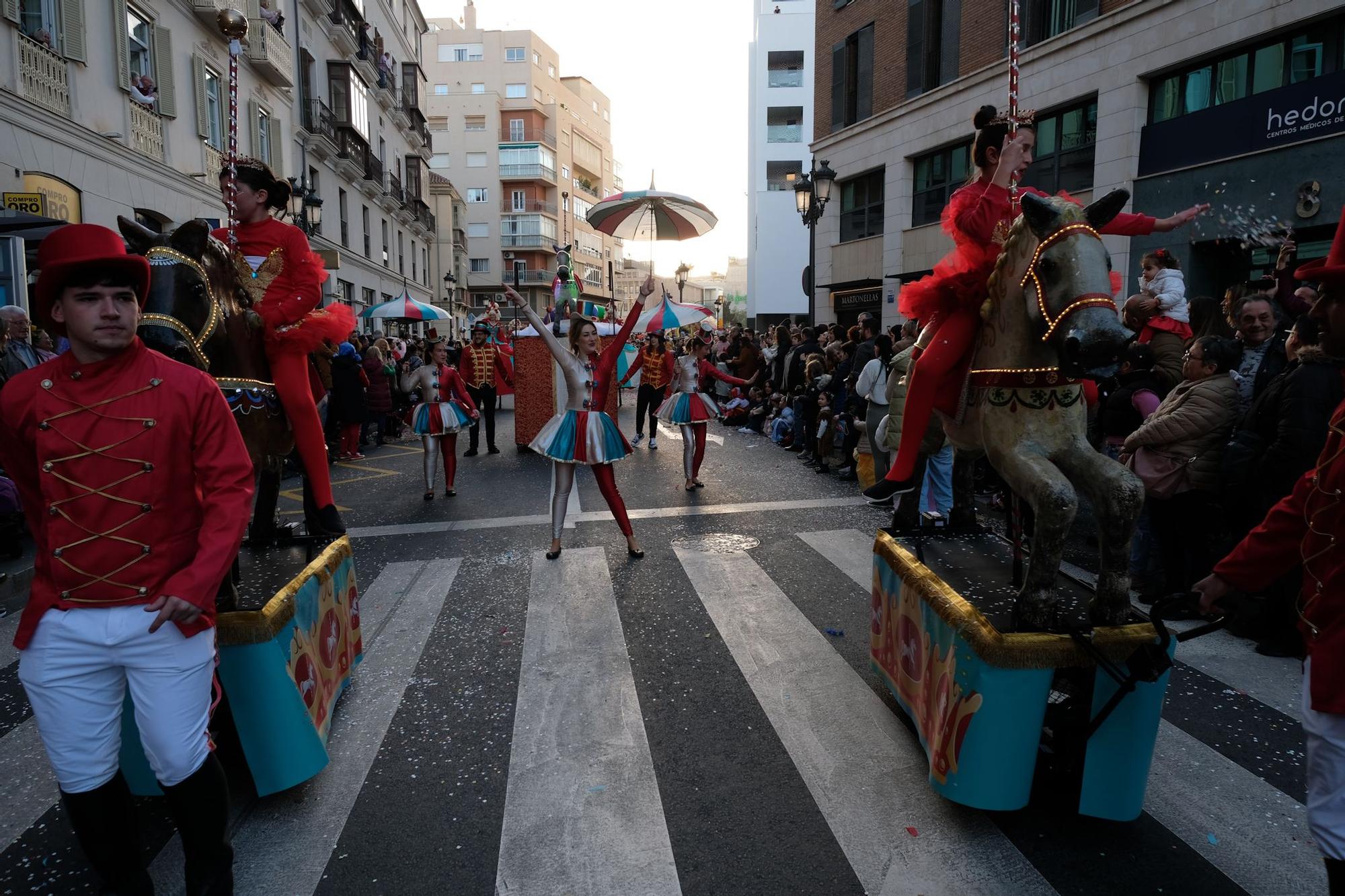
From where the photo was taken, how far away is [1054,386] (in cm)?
316

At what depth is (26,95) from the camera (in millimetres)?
11445

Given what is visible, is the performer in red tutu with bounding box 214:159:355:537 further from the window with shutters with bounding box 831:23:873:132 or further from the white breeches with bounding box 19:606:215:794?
the window with shutters with bounding box 831:23:873:132

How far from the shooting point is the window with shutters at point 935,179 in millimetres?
19625

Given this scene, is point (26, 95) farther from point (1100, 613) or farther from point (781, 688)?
point (1100, 613)

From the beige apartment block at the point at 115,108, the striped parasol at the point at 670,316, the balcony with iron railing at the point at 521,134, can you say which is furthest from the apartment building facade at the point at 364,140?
the balcony with iron railing at the point at 521,134

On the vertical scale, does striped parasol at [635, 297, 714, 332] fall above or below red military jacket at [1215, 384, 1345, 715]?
above

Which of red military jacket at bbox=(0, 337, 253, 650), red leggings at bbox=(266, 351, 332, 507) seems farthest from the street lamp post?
red military jacket at bbox=(0, 337, 253, 650)

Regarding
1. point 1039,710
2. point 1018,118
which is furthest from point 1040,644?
point 1018,118

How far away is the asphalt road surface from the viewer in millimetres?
2838

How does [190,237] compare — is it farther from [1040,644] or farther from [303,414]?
[1040,644]

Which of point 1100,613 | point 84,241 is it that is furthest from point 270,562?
point 1100,613

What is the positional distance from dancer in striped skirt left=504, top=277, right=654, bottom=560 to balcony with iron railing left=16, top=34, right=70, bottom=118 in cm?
1045

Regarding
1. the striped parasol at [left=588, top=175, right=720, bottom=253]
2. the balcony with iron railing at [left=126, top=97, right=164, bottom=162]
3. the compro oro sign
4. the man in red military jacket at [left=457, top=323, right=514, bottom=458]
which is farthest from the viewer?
the balcony with iron railing at [left=126, top=97, right=164, bottom=162]

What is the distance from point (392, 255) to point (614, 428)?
33526 millimetres
